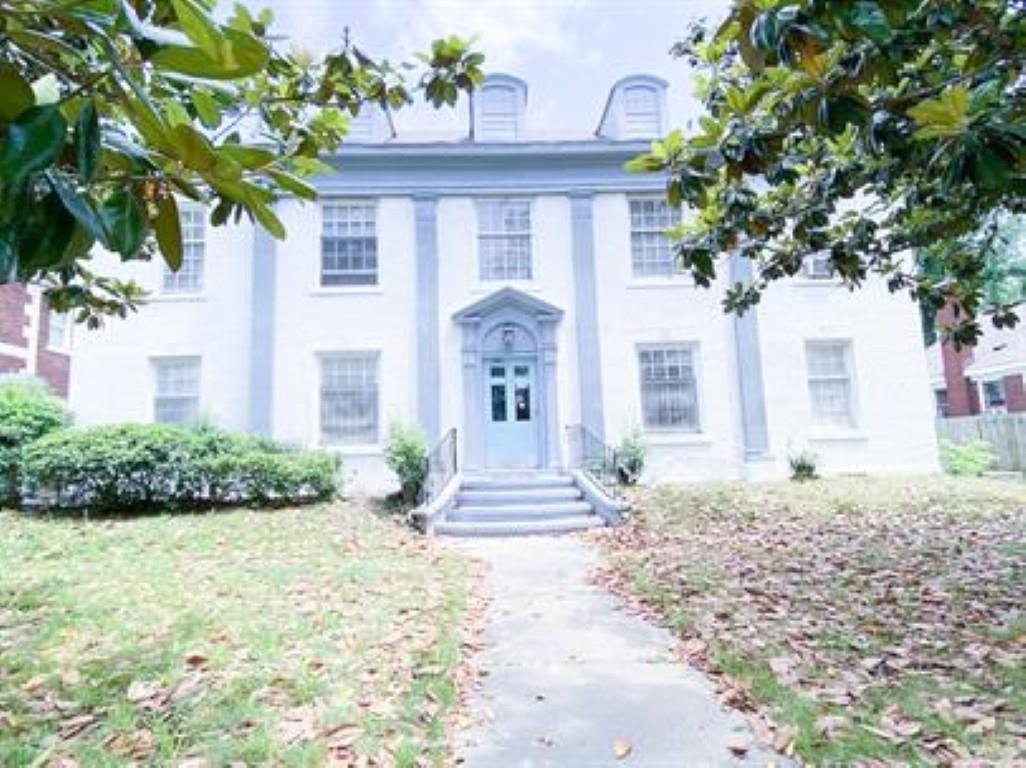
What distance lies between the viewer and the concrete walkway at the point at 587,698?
3.30 meters

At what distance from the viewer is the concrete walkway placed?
10.8 feet

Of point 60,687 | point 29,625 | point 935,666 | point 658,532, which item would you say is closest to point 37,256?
point 60,687

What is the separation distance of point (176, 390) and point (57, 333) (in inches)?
307

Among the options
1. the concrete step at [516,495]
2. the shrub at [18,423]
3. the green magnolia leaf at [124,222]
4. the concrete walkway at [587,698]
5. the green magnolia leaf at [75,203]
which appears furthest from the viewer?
the concrete step at [516,495]

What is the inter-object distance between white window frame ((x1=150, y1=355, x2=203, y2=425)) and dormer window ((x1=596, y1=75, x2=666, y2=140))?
9.98 meters

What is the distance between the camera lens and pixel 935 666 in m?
4.11

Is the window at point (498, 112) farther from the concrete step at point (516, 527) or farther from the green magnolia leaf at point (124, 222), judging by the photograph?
the green magnolia leaf at point (124, 222)

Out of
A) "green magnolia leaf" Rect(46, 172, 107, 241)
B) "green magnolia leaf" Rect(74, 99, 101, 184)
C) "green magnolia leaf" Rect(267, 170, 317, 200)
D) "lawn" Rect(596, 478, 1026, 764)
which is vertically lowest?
"lawn" Rect(596, 478, 1026, 764)

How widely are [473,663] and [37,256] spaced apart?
4.18 m

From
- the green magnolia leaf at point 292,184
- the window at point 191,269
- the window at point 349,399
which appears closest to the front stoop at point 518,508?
the window at point 349,399

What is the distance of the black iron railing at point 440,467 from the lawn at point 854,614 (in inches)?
128

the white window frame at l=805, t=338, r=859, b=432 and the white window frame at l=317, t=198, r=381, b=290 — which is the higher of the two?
the white window frame at l=317, t=198, r=381, b=290

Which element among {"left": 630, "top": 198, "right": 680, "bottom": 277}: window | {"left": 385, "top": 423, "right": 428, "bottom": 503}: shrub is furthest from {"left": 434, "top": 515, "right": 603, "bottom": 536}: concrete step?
{"left": 630, "top": 198, "right": 680, "bottom": 277}: window

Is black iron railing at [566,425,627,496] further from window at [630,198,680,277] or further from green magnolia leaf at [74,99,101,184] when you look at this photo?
green magnolia leaf at [74,99,101,184]
